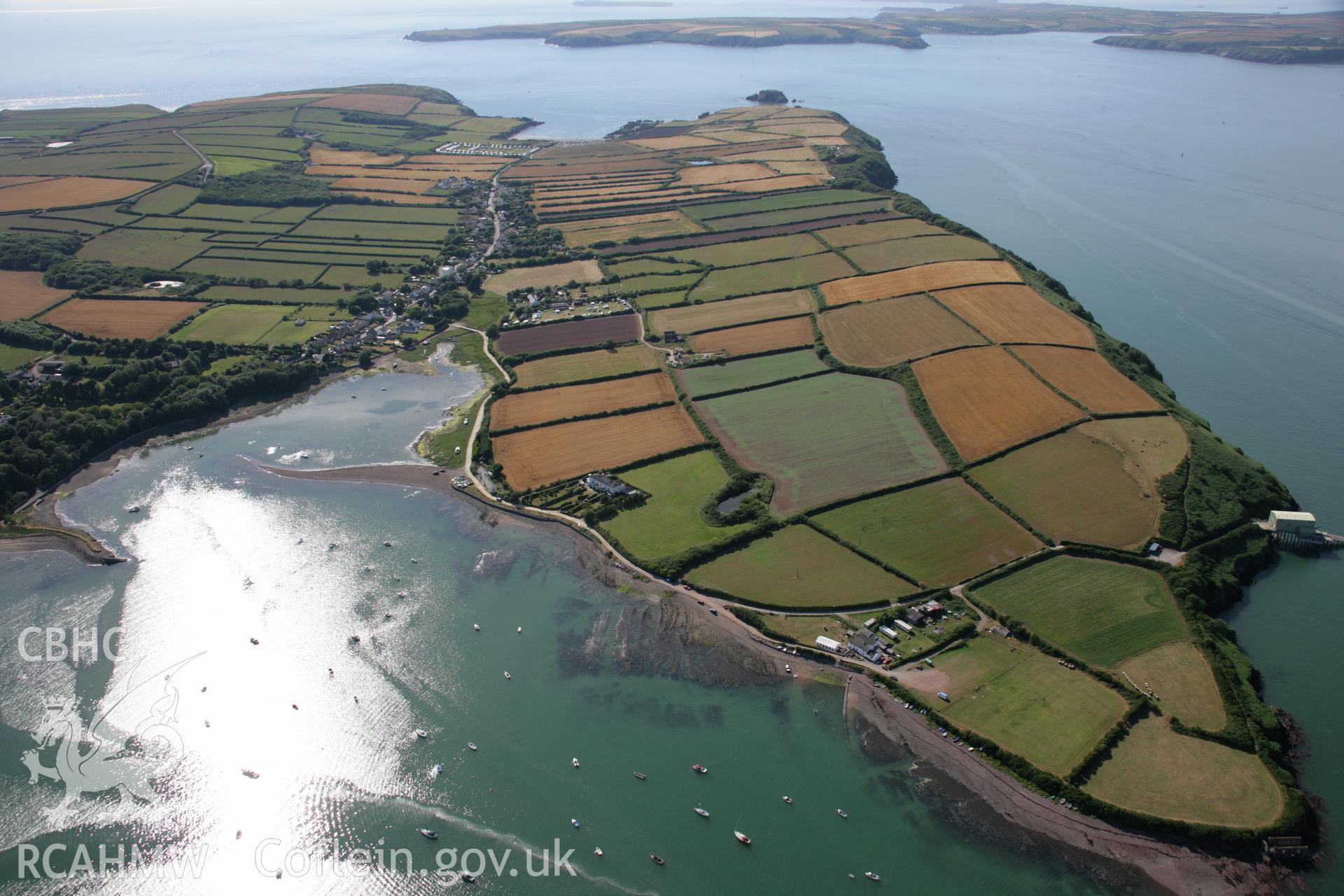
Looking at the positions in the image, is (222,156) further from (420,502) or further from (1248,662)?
(1248,662)

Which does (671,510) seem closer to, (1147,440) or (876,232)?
(1147,440)

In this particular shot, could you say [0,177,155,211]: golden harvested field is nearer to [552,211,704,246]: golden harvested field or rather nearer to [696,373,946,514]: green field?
[552,211,704,246]: golden harvested field

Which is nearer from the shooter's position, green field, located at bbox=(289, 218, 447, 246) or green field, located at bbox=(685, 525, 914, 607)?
green field, located at bbox=(685, 525, 914, 607)

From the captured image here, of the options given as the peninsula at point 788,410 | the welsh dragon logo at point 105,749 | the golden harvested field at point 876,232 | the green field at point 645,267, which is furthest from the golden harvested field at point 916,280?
the welsh dragon logo at point 105,749

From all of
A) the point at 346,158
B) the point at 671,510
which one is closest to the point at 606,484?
the point at 671,510

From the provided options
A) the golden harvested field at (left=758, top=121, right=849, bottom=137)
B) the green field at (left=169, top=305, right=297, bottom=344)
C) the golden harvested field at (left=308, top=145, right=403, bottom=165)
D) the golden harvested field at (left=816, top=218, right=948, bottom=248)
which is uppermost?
the golden harvested field at (left=308, top=145, right=403, bottom=165)

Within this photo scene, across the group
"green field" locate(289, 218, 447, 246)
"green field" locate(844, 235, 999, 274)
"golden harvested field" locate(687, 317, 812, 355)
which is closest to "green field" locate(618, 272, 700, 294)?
"golden harvested field" locate(687, 317, 812, 355)

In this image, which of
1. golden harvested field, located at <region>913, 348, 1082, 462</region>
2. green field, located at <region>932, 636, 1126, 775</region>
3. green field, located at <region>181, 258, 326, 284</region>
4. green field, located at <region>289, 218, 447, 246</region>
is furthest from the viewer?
green field, located at <region>289, 218, 447, 246</region>

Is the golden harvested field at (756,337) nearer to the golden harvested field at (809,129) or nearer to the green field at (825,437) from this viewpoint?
the green field at (825,437)
